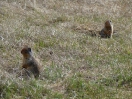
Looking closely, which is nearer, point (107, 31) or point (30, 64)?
point (30, 64)

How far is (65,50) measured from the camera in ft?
27.5

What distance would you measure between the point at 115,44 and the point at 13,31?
2.35m

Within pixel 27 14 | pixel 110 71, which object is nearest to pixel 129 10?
pixel 27 14

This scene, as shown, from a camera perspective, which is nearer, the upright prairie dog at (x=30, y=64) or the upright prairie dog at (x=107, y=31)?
the upright prairie dog at (x=30, y=64)

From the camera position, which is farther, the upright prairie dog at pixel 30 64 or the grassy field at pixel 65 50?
the upright prairie dog at pixel 30 64

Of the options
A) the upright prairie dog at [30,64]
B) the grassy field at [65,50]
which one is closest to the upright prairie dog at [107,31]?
the grassy field at [65,50]

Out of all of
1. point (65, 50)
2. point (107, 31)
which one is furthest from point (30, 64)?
point (107, 31)

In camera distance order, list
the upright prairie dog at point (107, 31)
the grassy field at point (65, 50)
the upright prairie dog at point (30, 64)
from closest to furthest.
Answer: the grassy field at point (65, 50), the upright prairie dog at point (30, 64), the upright prairie dog at point (107, 31)

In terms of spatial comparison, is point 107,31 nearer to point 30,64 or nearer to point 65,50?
point 65,50

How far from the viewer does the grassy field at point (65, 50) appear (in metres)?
6.27

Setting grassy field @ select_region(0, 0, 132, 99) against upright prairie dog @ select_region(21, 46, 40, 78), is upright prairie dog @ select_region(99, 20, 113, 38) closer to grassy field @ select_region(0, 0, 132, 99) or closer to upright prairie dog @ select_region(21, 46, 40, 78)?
grassy field @ select_region(0, 0, 132, 99)

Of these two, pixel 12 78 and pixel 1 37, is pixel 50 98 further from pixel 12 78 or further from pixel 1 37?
pixel 1 37

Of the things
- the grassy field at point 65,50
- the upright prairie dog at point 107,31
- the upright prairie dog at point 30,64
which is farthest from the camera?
the upright prairie dog at point 107,31

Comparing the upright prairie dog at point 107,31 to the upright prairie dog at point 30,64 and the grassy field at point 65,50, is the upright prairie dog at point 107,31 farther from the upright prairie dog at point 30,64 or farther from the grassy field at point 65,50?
the upright prairie dog at point 30,64
